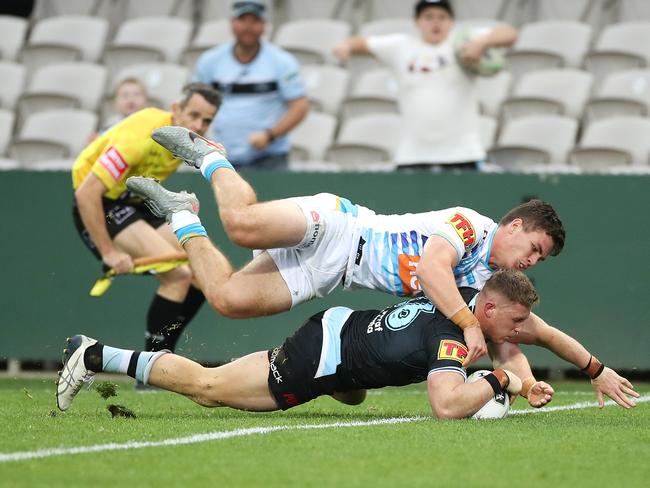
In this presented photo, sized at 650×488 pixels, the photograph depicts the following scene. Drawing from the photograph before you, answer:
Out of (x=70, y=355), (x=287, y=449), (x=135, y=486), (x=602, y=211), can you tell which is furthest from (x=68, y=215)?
(x=135, y=486)

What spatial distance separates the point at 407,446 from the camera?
5.89m

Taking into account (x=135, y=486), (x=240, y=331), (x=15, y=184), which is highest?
(x=135, y=486)

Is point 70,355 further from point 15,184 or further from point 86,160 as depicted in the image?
point 15,184

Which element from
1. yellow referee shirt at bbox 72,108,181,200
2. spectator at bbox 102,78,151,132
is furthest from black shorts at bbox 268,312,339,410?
spectator at bbox 102,78,151,132

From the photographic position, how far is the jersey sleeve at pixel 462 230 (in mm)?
6957

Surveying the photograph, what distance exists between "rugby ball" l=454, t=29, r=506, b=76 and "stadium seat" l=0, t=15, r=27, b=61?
7013 mm

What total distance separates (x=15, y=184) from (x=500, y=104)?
5.06m

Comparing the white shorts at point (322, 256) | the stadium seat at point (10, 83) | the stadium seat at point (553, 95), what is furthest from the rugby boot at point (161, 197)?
the stadium seat at point (10, 83)

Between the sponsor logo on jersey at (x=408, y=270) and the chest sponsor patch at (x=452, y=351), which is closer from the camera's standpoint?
the chest sponsor patch at (x=452, y=351)

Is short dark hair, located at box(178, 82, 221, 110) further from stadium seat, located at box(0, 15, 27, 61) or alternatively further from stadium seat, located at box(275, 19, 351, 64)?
stadium seat, located at box(0, 15, 27, 61)

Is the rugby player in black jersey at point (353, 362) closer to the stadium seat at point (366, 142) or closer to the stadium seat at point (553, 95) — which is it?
the stadium seat at point (366, 142)

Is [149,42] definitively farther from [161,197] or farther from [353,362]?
[353,362]

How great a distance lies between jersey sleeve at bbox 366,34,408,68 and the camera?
1013 centimetres

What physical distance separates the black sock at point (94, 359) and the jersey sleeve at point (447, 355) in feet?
5.79
